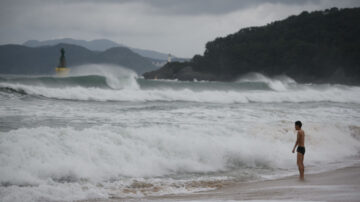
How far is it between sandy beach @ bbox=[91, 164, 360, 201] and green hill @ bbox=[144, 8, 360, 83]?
282 feet

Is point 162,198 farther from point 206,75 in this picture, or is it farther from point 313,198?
point 206,75

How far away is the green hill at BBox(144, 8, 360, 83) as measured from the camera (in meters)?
95.8

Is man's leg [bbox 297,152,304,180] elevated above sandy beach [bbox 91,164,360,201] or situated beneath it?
elevated above

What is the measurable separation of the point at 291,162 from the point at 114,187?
560cm

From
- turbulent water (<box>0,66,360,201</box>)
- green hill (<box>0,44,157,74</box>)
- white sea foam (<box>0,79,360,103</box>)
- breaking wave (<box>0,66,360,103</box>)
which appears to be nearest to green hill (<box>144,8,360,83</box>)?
green hill (<box>0,44,157,74</box>)

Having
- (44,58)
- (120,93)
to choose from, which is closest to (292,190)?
(120,93)

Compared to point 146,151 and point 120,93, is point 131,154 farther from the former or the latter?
point 120,93

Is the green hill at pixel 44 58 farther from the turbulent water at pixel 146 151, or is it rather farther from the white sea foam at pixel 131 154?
the white sea foam at pixel 131 154

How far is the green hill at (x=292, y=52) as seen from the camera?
314 ft

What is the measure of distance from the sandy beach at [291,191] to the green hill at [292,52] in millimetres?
85984

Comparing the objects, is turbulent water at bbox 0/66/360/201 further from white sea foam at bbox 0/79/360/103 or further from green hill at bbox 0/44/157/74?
green hill at bbox 0/44/157/74

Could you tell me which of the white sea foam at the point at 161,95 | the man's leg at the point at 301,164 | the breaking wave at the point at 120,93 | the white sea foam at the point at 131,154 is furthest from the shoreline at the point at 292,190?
the white sea foam at the point at 161,95

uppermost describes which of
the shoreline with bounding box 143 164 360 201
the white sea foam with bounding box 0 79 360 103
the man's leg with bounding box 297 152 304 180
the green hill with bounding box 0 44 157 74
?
the green hill with bounding box 0 44 157 74

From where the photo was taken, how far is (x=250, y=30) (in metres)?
134
